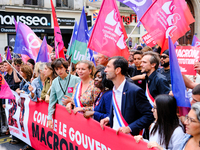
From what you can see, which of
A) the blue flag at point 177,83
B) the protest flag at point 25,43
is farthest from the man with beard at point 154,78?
the protest flag at point 25,43

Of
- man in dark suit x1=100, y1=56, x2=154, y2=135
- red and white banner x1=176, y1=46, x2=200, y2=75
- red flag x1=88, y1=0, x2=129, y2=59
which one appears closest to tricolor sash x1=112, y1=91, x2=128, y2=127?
man in dark suit x1=100, y1=56, x2=154, y2=135

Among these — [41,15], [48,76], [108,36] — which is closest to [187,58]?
[108,36]

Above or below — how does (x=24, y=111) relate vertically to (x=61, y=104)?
below

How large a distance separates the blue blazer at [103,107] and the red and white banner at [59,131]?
108mm

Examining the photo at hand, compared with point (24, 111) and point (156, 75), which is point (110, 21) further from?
point (24, 111)

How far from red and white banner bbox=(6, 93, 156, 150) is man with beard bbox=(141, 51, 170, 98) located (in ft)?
3.87

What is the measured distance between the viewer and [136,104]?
9.18 ft

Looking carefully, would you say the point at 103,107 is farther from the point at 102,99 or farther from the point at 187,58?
the point at 187,58

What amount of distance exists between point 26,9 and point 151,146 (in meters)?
14.8

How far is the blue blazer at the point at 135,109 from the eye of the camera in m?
2.73

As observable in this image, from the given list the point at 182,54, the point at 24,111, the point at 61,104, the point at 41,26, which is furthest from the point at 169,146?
the point at 41,26

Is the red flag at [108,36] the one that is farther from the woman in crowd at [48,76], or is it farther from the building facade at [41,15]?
the building facade at [41,15]

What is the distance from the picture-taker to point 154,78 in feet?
12.5

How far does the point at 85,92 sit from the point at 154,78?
3.83ft
